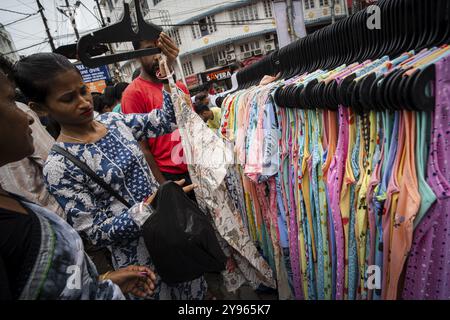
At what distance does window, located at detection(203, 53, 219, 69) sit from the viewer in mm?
21688

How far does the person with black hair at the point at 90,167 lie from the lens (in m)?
0.96

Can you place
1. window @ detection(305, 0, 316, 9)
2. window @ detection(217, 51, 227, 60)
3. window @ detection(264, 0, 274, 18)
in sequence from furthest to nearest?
1. window @ detection(217, 51, 227, 60)
2. window @ detection(305, 0, 316, 9)
3. window @ detection(264, 0, 274, 18)

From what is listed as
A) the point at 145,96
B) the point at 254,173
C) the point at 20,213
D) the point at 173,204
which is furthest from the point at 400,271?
the point at 145,96

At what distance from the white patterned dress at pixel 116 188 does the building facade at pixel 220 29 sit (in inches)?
654

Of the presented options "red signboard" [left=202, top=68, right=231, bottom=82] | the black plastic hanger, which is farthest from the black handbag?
"red signboard" [left=202, top=68, right=231, bottom=82]

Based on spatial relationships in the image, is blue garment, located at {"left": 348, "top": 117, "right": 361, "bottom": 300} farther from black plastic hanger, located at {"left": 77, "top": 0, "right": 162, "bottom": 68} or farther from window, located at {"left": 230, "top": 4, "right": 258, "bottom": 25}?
window, located at {"left": 230, "top": 4, "right": 258, "bottom": 25}

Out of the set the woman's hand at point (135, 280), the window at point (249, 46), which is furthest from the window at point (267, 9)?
the woman's hand at point (135, 280)

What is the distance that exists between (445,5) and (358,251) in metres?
0.85

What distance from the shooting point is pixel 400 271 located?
32.3 inches

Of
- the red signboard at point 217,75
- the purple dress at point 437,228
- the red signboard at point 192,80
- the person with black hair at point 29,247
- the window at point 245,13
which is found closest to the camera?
the person with black hair at point 29,247

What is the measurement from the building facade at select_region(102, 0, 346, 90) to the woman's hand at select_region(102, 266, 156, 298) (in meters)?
17.1

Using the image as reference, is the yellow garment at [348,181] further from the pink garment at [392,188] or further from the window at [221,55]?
the window at [221,55]

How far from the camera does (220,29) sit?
66.5 feet

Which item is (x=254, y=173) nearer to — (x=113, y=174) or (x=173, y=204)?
(x=173, y=204)
